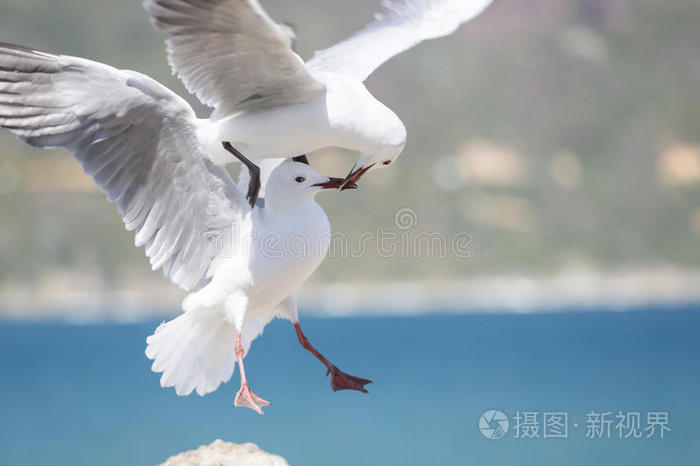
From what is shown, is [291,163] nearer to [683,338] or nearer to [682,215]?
[683,338]

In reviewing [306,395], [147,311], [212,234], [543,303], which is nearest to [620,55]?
[543,303]

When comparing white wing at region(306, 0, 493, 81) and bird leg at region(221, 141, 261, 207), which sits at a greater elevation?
white wing at region(306, 0, 493, 81)

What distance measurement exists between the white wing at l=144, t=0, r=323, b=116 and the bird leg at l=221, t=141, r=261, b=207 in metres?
0.23

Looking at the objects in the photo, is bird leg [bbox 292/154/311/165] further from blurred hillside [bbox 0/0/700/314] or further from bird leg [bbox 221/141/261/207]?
blurred hillside [bbox 0/0/700/314]

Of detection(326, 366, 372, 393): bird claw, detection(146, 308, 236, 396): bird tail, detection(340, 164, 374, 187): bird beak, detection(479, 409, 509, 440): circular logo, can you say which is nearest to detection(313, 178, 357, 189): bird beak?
detection(340, 164, 374, 187): bird beak

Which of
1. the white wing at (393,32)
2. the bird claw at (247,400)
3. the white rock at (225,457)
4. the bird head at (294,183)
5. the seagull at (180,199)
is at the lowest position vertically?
the white rock at (225,457)

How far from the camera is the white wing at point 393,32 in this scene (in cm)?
631

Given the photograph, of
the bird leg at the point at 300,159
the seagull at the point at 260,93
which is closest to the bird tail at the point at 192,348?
the seagull at the point at 260,93

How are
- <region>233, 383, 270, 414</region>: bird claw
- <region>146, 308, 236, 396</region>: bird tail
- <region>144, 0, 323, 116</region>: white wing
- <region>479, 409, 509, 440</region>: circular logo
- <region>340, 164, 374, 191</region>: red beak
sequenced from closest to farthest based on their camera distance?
<region>144, 0, 323, 116</region>: white wing, <region>340, 164, 374, 191</region>: red beak, <region>233, 383, 270, 414</region>: bird claw, <region>146, 308, 236, 396</region>: bird tail, <region>479, 409, 509, 440</region>: circular logo

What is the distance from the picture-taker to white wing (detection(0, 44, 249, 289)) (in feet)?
18.1

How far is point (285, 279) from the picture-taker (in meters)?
5.50

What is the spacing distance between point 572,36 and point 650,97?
28.2 ft

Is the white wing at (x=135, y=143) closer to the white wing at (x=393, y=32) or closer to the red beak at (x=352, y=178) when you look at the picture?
the red beak at (x=352, y=178)

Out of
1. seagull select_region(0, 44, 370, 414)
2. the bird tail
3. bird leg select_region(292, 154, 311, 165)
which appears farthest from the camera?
bird leg select_region(292, 154, 311, 165)
